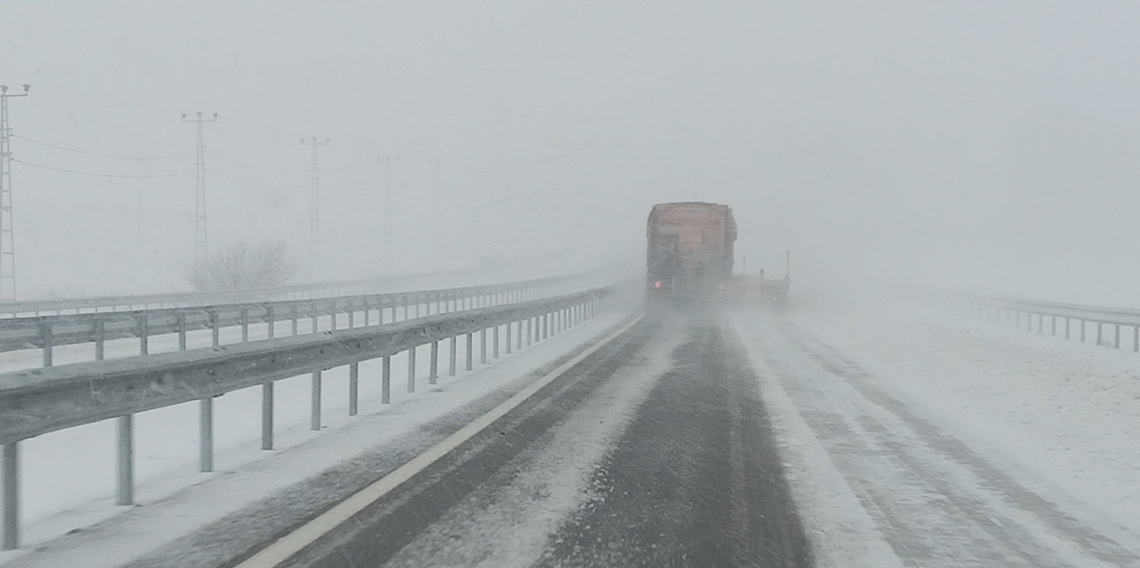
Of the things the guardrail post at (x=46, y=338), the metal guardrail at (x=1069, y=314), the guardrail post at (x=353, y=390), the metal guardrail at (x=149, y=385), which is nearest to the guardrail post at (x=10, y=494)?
the metal guardrail at (x=149, y=385)

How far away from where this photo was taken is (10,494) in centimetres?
527

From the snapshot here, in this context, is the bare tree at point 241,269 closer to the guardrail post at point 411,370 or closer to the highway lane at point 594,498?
the guardrail post at point 411,370

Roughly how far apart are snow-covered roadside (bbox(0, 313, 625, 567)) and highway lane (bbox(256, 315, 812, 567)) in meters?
0.88

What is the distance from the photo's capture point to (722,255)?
3462 centimetres

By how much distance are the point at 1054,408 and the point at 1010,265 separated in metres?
82.5

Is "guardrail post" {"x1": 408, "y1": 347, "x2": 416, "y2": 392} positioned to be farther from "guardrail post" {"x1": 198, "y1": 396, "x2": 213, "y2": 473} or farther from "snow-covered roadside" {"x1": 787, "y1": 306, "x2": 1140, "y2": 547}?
"snow-covered roadside" {"x1": 787, "y1": 306, "x2": 1140, "y2": 547}

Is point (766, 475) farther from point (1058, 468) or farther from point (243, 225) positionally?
point (243, 225)

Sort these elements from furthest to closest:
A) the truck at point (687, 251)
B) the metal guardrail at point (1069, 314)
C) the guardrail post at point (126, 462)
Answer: the truck at point (687, 251)
the metal guardrail at point (1069, 314)
the guardrail post at point (126, 462)

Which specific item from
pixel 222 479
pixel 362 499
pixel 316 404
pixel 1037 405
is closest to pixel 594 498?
pixel 362 499

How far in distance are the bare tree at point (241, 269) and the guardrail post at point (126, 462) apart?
119 feet

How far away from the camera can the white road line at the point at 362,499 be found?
4926 mm

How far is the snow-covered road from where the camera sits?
211 inches

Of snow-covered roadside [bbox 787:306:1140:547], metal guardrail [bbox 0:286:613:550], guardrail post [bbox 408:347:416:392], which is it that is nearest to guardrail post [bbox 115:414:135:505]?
metal guardrail [bbox 0:286:613:550]

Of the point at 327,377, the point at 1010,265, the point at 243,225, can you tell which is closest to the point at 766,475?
the point at 327,377
